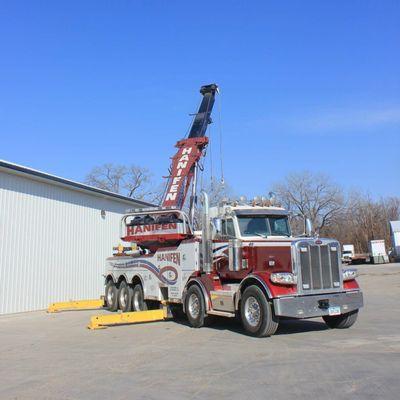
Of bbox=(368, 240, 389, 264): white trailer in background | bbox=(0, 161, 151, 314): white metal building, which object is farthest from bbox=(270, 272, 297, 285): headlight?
bbox=(368, 240, 389, 264): white trailer in background

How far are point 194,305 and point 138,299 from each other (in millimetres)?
4140

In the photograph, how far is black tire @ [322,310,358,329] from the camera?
39.2ft

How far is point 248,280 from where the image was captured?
1141 centimetres

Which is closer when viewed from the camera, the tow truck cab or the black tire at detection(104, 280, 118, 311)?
the tow truck cab

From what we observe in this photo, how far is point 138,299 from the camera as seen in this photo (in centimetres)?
1712

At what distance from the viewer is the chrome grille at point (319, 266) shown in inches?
442

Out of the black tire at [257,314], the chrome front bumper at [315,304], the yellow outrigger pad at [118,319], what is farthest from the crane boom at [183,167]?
the chrome front bumper at [315,304]

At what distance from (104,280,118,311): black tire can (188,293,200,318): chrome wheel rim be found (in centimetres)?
567

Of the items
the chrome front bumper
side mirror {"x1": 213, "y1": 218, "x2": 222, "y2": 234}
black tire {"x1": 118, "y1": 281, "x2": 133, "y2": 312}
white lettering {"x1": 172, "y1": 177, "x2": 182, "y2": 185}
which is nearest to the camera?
the chrome front bumper

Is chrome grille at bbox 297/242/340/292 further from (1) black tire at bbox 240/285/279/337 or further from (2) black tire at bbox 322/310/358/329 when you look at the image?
(1) black tire at bbox 240/285/279/337

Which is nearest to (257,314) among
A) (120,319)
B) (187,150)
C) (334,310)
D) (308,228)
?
(334,310)

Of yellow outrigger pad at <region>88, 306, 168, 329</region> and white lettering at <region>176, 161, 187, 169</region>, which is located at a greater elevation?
white lettering at <region>176, 161, 187, 169</region>

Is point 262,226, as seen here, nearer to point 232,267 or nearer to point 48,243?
point 232,267

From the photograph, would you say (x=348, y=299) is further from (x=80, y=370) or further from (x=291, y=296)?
(x=80, y=370)
